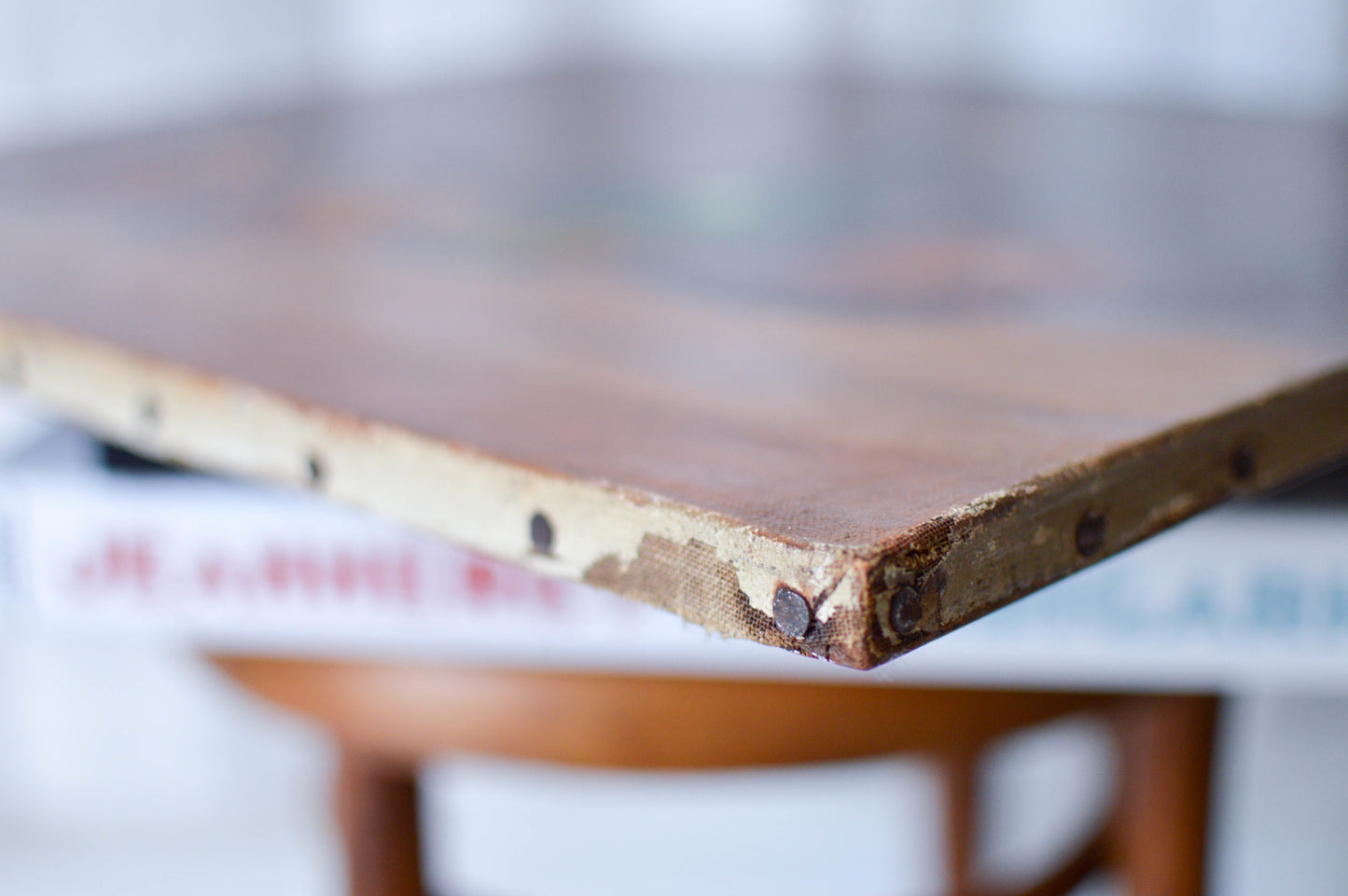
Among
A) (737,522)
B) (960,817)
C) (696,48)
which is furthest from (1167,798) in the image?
(696,48)

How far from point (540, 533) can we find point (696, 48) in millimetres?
1654

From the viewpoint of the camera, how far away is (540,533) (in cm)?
36

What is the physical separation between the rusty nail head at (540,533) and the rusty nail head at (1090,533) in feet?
0.41

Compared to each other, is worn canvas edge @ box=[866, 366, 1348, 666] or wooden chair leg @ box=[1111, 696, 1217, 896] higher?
worn canvas edge @ box=[866, 366, 1348, 666]

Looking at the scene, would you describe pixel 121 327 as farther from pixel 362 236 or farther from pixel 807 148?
pixel 807 148

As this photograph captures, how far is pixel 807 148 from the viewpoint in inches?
36.3

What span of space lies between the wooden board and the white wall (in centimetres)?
36

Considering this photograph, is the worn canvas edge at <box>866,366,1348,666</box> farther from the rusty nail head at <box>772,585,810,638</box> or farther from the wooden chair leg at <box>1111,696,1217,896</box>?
the wooden chair leg at <box>1111,696,1217,896</box>

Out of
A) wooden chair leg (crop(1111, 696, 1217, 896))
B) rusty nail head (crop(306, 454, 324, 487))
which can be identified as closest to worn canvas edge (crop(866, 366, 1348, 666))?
rusty nail head (crop(306, 454, 324, 487))

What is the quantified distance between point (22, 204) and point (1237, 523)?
0.63 metres

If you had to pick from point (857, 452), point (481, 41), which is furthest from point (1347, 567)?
point (481, 41)

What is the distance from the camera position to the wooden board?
33 cm

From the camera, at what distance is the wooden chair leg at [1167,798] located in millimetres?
755

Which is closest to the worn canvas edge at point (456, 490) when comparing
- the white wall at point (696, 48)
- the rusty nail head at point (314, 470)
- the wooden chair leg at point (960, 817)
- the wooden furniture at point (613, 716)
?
the rusty nail head at point (314, 470)
